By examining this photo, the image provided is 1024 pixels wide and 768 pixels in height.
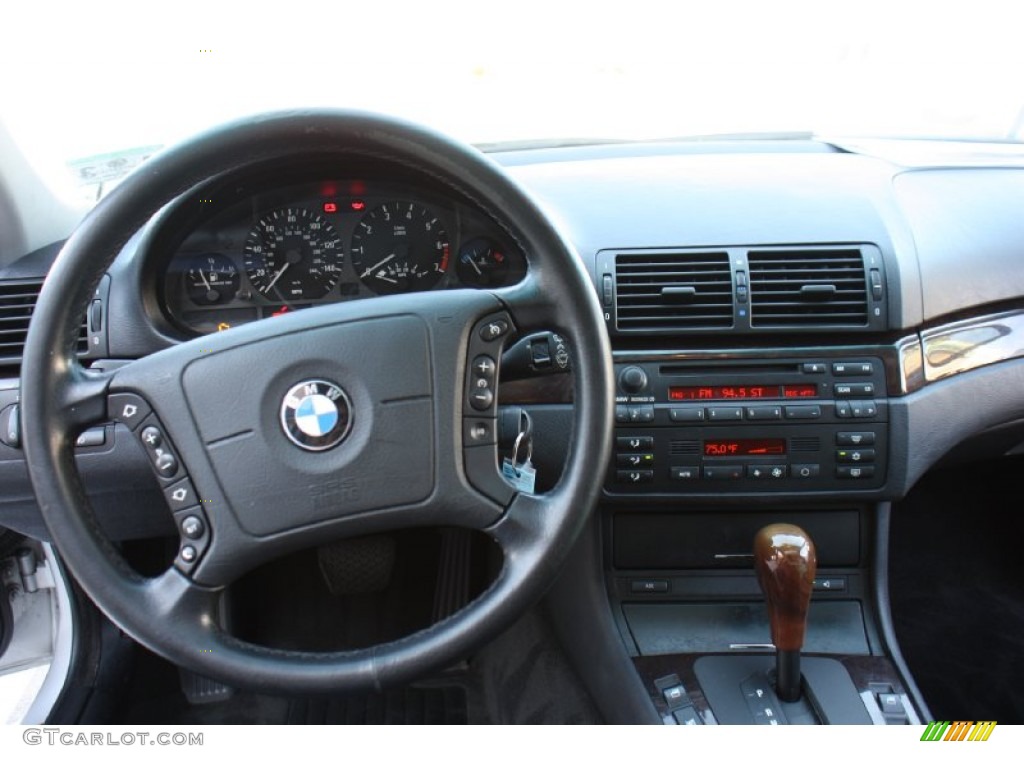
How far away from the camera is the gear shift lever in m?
1.66

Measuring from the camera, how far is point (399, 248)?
71.3 inches

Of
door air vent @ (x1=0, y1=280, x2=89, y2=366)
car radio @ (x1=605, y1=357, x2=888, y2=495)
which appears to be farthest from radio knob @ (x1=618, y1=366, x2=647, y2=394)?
door air vent @ (x1=0, y1=280, x2=89, y2=366)

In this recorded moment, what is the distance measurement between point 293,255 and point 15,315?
21.2 inches

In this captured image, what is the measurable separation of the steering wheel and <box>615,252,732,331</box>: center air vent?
51 centimetres

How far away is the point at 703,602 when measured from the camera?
200 centimetres

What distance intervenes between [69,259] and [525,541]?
71cm

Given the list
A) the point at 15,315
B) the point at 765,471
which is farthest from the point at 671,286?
the point at 15,315

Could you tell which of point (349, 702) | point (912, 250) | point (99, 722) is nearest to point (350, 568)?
point (349, 702)

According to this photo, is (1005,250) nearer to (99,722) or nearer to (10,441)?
(10,441)

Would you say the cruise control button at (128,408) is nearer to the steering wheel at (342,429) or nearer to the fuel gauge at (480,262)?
the steering wheel at (342,429)

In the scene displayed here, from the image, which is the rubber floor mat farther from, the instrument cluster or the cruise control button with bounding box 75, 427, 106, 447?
the instrument cluster

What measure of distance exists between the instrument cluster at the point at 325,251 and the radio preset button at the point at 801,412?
586 mm

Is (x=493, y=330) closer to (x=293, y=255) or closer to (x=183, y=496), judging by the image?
(x=183, y=496)

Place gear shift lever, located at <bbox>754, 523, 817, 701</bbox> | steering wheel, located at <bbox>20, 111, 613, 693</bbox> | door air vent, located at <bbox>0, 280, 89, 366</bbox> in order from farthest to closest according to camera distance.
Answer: door air vent, located at <bbox>0, 280, 89, 366</bbox>
gear shift lever, located at <bbox>754, 523, 817, 701</bbox>
steering wheel, located at <bbox>20, 111, 613, 693</bbox>
